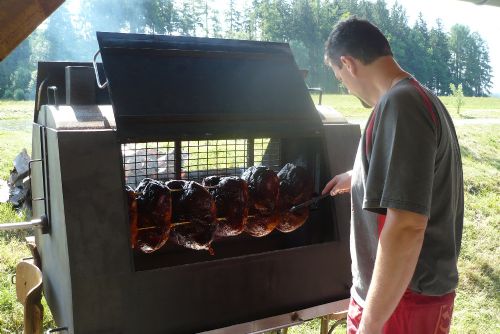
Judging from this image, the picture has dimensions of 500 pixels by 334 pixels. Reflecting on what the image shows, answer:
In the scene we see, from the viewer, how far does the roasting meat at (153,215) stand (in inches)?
71.8

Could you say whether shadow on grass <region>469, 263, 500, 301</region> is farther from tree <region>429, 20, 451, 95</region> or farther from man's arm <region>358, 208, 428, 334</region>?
tree <region>429, 20, 451, 95</region>

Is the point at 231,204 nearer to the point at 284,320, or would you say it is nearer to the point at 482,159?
the point at 284,320

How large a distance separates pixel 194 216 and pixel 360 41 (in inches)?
36.8

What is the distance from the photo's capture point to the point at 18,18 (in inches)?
55.2

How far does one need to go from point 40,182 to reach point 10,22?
0.73 metres

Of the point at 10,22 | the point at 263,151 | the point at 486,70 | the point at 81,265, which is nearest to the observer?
the point at 10,22

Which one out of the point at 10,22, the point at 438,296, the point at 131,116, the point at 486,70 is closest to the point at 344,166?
the point at 438,296

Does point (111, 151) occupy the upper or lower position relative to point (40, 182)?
upper

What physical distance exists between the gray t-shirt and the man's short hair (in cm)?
16

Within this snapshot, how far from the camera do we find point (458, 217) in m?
1.52

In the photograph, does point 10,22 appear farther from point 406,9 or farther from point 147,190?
point 406,9

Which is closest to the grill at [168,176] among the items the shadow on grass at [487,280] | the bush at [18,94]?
the shadow on grass at [487,280]

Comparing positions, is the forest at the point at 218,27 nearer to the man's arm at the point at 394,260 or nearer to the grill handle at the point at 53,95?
the grill handle at the point at 53,95

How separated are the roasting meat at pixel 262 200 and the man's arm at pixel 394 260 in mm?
834
